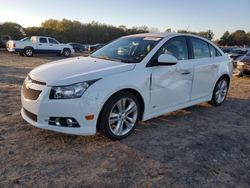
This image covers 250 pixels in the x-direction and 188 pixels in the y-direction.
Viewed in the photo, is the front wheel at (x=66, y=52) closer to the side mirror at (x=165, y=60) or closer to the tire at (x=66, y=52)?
the tire at (x=66, y=52)

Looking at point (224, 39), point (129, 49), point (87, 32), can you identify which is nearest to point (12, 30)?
point (87, 32)

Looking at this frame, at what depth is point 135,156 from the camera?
375cm

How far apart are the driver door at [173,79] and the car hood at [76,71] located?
61cm

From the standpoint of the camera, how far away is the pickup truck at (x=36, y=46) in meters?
22.5

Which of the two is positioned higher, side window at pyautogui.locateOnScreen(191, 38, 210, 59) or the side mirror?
side window at pyautogui.locateOnScreen(191, 38, 210, 59)

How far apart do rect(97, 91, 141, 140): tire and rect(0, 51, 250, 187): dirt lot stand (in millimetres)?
170

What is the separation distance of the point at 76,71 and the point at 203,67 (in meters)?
2.87

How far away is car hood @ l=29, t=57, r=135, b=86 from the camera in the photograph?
3.83m

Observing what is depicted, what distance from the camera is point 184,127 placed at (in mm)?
5055

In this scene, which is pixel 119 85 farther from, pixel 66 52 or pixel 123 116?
pixel 66 52

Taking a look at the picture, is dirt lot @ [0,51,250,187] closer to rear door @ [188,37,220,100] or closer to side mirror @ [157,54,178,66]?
rear door @ [188,37,220,100]

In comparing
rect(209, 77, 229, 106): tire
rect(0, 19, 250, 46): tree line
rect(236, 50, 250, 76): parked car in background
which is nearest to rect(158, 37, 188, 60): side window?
rect(209, 77, 229, 106): tire

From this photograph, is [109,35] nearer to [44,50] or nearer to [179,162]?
[44,50]

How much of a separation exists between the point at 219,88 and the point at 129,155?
12.2 feet
